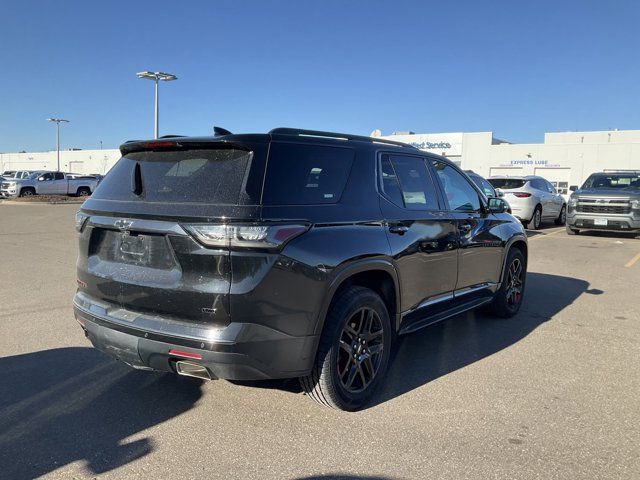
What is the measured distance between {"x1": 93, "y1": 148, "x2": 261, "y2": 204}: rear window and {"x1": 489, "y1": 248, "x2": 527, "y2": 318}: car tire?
3708 mm

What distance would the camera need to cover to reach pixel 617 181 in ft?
50.2

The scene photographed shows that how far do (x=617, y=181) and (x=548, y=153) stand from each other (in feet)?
110

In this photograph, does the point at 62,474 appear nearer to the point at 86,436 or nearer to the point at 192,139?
the point at 86,436

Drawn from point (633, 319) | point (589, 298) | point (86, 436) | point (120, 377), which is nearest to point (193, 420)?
point (86, 436)

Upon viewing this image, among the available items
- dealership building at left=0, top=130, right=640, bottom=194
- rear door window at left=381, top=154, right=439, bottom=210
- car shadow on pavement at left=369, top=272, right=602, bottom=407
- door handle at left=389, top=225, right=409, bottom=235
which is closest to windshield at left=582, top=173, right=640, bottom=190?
car shadow on pavement at left=369, top=272, right=602, bottom=407

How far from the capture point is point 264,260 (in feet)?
9.51

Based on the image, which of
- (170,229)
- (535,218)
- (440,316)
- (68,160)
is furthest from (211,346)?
(68,160)

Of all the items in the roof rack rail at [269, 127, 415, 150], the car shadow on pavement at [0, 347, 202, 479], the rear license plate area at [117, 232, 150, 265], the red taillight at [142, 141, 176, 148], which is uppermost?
the roof rack rail at [269, 127, 415, 150]

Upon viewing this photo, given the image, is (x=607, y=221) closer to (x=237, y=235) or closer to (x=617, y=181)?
(x=617, y=181)

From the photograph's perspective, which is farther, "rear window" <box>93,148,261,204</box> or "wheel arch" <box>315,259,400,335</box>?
"wheel arch" <box>315,259,400,335</box>

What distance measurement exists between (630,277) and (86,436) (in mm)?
8728

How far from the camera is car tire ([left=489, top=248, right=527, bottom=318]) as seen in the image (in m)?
5.89

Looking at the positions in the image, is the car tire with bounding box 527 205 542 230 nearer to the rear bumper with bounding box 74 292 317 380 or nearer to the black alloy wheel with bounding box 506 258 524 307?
the black alloy wheel with bounding box 506 258 524 307

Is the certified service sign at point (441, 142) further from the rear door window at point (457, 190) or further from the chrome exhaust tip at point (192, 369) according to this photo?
the chrome exhaust tip at point (192, 369)
